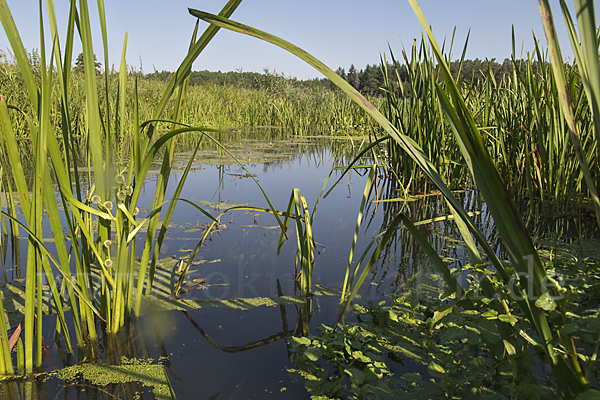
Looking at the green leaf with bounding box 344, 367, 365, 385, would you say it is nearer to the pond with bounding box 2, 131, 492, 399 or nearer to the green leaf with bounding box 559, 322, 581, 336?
the pond with bounding box 2, 131, 492, 399

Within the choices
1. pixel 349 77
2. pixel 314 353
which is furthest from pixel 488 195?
pixel 349 77

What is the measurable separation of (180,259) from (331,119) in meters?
8.12

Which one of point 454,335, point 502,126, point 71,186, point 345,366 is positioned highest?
point 502,126

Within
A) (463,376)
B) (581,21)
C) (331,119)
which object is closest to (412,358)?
(463,376)

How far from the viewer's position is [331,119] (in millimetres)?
9469

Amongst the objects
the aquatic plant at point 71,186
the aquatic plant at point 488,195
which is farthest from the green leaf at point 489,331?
the aquatic plant at point 71,186

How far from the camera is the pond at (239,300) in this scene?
0.99 meters

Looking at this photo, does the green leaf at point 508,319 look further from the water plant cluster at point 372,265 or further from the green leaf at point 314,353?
the green leaf at point 314,353

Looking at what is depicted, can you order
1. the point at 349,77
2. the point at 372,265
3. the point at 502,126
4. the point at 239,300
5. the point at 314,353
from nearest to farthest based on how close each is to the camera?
the point at 314,353
the point at 372,265
the point at 239,300
the point at 502,126
the point at 349,77

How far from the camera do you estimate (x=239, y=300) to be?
1435 mm

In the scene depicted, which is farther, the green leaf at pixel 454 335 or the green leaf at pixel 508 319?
the green leaf at pixel 454 335

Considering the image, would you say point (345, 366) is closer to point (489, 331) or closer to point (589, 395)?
point (489, 331)

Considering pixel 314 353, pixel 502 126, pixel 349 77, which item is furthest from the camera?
pixel 349 77

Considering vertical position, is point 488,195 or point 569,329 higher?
point 488,195
